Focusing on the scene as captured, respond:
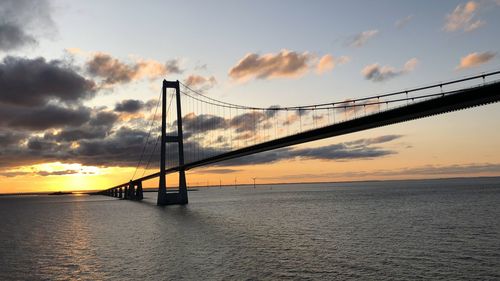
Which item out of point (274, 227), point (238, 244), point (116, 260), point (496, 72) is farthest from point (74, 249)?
point (496, 72)

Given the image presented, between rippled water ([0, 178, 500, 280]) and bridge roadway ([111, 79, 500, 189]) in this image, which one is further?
bridge roadway ([111, 79, 500, 189])

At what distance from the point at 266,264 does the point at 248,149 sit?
34361 mm

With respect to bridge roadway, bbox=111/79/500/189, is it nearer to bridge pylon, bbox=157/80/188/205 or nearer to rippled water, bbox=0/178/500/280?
rippled water, bbox=0/178/500/280

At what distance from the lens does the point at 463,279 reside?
2214 centimetres

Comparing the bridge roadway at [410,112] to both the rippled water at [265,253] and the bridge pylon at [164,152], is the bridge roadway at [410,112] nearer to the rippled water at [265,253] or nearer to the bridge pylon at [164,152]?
the rippled water at [265,253]

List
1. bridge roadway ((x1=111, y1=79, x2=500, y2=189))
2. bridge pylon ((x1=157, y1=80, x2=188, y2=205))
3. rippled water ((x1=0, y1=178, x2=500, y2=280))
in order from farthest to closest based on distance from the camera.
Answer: bridge pylon ((x1=157, y1=80, x2=188, y2=205)) → bridge roadway ((x1=111, y1=79, x2=500, y2=189)) → rippled water ((x1=0, y1=178, x2=500, y2=280))

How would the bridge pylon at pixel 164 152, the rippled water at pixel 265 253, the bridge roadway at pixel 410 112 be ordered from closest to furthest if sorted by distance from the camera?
the rippled water at pixel 265 253
the bridge roadway at pixel 410 112
the bridge pylon at pixel 164 152

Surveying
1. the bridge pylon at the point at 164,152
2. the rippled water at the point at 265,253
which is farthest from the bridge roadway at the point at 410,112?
the bridge pylon at the point at 164,152

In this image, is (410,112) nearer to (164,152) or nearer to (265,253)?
(265,253)

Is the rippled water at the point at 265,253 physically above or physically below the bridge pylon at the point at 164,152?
below

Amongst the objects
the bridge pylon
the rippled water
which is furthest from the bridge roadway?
the bridge pylon

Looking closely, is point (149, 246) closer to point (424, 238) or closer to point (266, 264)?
point (266, 264)

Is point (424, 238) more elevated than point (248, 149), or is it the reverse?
point (248, 149)

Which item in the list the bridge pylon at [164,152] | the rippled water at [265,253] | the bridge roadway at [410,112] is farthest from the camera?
the bridge pylon at [164,152]
